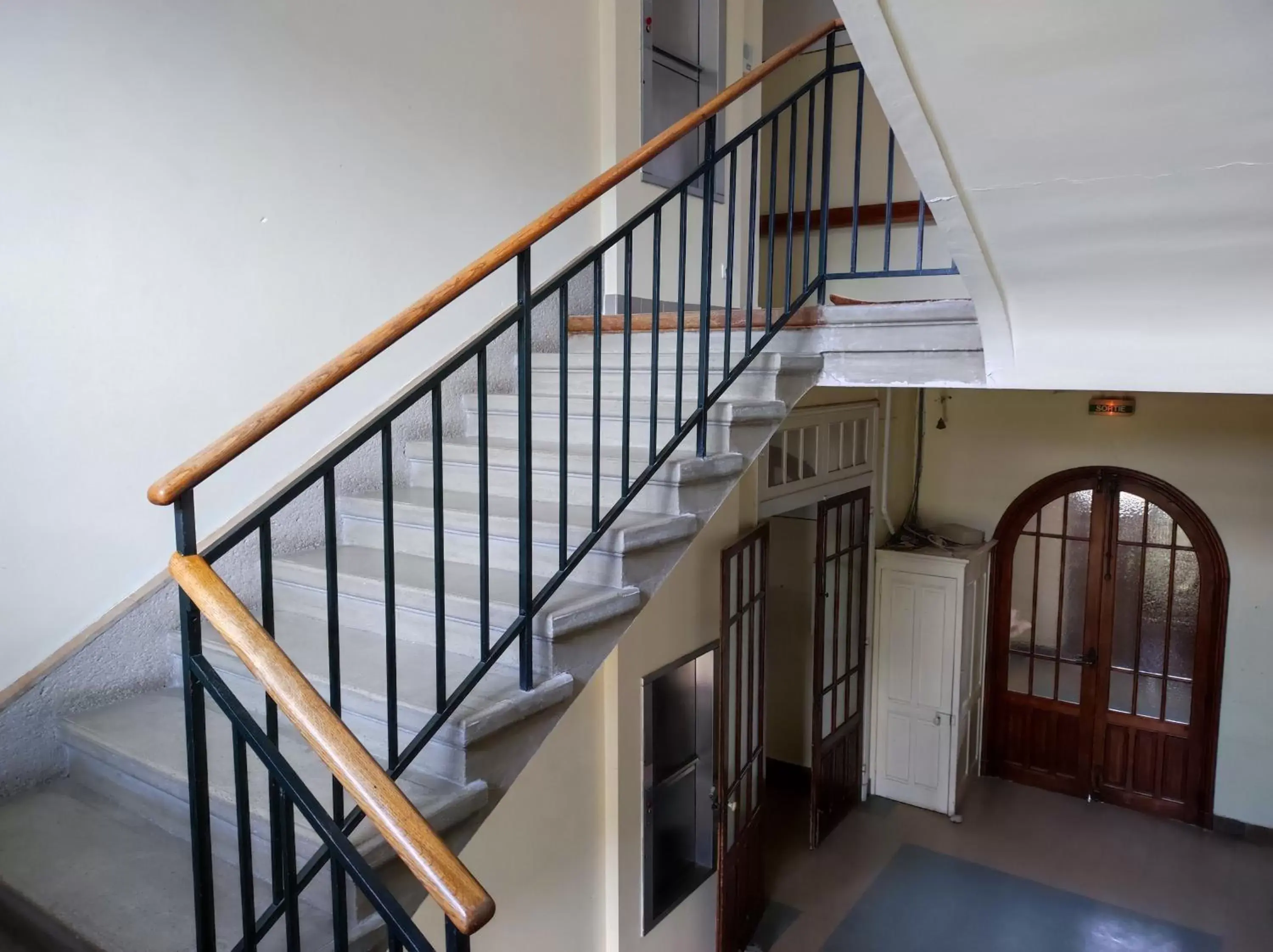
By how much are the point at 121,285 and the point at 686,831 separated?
11.3 feet

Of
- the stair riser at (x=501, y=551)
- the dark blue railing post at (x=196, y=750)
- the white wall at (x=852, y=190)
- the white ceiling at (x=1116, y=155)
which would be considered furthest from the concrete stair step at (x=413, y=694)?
the white wall at (x=852, y=190)

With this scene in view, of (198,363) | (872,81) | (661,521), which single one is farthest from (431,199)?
(872,81)

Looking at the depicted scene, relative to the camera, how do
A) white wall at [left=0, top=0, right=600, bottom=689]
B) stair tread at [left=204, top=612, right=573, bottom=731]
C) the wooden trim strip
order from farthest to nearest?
the wooden trim strip
white wall at [left=0, top=0, right=600, bottom=689]
stair tread at [left=204, top=612, right=573, bottom=731]

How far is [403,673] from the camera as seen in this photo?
6.75 ft

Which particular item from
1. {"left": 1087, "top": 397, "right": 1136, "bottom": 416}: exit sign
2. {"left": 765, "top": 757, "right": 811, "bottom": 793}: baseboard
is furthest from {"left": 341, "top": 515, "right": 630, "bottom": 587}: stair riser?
{"left": 1087, "top": 397, "right": 1136, "bottom": 416}: exit sign

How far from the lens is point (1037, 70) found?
1.46 metres

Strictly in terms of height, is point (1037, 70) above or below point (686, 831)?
above

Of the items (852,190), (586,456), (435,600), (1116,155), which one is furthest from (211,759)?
(852,190)

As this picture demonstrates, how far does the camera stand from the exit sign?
5641 millimetres

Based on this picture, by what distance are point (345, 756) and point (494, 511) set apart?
128cm

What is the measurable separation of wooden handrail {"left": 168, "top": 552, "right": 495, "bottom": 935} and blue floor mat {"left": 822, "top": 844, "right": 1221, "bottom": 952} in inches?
162

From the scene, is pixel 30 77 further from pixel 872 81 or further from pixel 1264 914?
pixel 1264 914

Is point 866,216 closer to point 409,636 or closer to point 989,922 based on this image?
point 989,922

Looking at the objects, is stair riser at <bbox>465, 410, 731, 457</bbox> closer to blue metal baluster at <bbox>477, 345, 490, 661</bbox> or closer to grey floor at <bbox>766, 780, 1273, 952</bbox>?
blue metal baluster at <bbox>477, 345, 490, 661</bbox>
